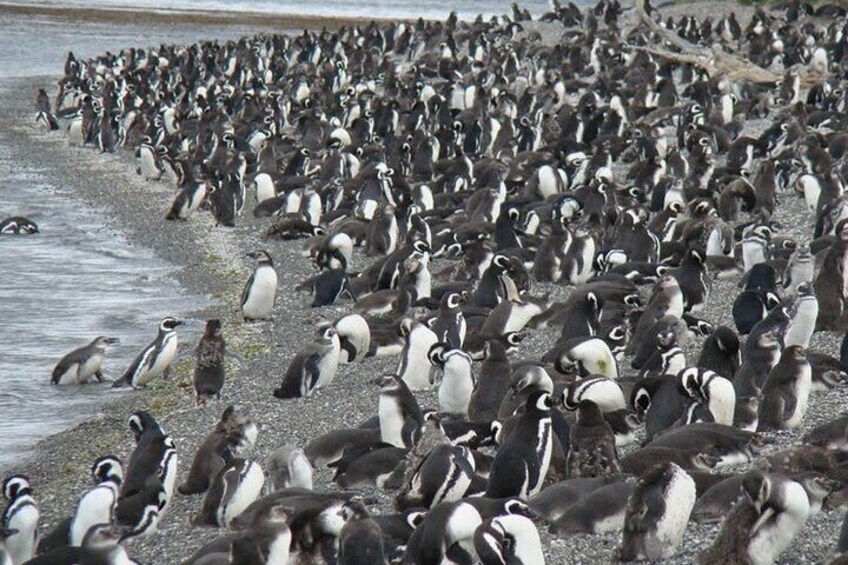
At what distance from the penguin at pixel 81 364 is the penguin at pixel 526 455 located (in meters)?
5.31

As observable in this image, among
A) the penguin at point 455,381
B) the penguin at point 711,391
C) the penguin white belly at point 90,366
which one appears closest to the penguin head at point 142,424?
the penguin at point 455,381

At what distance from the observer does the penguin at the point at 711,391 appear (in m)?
8.63

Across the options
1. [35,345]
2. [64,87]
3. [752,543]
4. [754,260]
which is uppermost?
[752,543]

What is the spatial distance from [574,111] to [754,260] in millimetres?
9450

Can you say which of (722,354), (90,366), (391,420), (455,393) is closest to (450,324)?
(455,393)

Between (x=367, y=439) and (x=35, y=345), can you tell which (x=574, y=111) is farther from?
(x=367, y=439)

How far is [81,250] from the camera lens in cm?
1875

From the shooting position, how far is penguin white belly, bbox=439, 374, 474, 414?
32.1ft

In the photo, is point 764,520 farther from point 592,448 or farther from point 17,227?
point 17,227

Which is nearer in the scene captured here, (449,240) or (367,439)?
(367,439)

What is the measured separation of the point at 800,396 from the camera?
8.73 m

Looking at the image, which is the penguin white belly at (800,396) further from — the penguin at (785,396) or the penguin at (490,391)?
the penguin at (490,391)

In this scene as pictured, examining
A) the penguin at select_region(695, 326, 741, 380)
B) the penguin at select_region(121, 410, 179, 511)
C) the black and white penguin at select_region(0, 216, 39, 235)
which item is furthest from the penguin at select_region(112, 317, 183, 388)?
the black and white penguin at select_region(0, 216, 39, 235)

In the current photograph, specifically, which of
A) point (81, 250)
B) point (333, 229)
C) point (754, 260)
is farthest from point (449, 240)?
point (81, 250)
